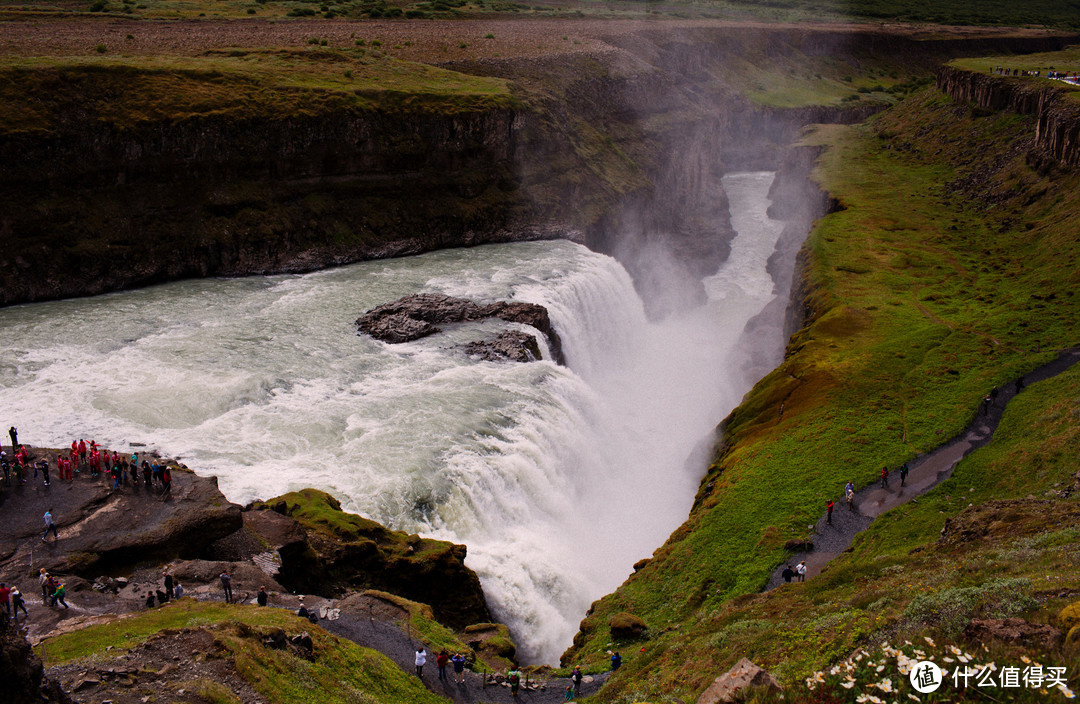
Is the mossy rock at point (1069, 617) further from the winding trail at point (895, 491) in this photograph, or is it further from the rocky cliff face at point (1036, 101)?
the rocky cliff face at point (1036, 101)

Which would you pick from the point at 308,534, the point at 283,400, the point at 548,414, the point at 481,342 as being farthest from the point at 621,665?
the point at 481,342

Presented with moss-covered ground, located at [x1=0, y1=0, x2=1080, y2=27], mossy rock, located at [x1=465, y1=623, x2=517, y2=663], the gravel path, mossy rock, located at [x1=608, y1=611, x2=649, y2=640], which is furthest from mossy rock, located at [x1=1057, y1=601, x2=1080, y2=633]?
moss-covered ground, located at [x1=0, y1=0, x2=1080, y2=27]

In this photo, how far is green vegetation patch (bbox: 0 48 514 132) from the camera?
60.3 meters

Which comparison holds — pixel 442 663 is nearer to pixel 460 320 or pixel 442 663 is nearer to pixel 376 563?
pixel 376 563

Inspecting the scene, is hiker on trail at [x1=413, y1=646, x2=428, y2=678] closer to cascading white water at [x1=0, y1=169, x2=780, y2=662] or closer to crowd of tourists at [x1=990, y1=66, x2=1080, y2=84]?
cascading white water at [x1=0, y1=169, x2=780, y2=662]

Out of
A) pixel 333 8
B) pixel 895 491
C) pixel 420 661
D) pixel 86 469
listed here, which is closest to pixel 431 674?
pixel 420 661

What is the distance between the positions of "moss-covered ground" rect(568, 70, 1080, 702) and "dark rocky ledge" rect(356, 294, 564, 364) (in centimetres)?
1426

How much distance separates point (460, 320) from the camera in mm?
58125

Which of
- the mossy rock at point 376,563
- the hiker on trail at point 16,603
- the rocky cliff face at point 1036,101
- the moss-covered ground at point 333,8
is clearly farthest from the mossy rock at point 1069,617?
the moss-covered ground at point 333,8

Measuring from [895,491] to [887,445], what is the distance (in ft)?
14.5

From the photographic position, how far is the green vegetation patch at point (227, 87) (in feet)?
198

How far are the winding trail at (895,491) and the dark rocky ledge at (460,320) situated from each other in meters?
22.6

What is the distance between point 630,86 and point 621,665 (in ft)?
305

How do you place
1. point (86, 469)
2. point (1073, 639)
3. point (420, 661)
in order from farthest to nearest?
point (86, 469) → point (420, 661) → point (1073, 639)
